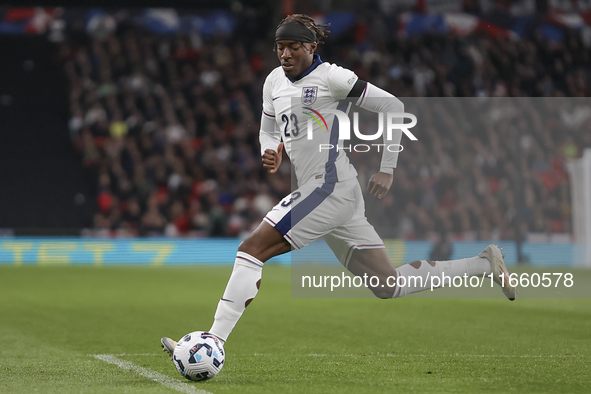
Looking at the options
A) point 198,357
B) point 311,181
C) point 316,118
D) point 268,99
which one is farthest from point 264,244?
point 268,99

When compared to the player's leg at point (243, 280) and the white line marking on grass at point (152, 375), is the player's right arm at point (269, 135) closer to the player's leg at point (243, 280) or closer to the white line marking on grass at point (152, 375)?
the player's leg at point (243, 280)

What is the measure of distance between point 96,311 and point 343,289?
4.33m

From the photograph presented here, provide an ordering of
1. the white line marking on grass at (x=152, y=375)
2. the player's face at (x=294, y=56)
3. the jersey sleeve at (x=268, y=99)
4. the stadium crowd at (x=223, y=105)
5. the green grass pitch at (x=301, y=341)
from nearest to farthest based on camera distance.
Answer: the white line marking on grass at (x=152, y=375) < the green grass pitch at (x=301, y=341) < the player's face at (x=294, y=56) < the jersey sleeve at (x=268, y=99) < the stadium crowd at (x=223, y=105)

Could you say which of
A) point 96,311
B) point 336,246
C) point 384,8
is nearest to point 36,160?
point 384,8

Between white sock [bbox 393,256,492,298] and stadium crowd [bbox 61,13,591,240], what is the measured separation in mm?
8164

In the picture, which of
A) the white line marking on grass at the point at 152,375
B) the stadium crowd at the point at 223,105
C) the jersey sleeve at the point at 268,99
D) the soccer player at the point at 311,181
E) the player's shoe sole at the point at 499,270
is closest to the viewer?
the white line marking on grass at the point at 152,375

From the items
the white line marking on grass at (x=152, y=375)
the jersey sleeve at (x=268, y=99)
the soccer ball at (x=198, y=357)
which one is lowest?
the white line marking on grass at (x=152, y=375)

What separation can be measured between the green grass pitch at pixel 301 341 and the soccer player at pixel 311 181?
0.58 m

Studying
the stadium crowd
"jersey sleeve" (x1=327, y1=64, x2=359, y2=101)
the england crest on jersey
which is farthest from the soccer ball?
the stadium crowd

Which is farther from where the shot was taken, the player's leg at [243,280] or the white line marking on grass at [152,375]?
the player's leg at [243,280]

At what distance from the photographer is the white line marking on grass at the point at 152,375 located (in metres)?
4.81

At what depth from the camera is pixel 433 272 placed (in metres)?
5.94

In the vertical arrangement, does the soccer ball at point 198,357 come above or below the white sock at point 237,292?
below

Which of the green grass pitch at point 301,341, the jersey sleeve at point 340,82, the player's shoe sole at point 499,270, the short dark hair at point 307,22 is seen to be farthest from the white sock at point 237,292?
the player's shoe sole at point 499,270
